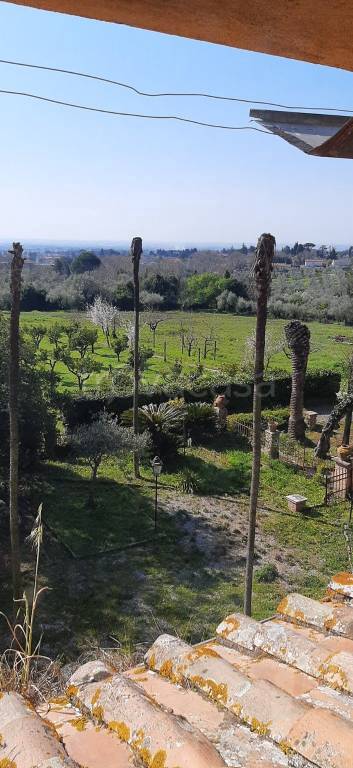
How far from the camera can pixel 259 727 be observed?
178 centimetres

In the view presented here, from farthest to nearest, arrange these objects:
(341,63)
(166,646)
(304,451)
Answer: (304,451), (166,646), (341,63)

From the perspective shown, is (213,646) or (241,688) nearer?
(241,688)

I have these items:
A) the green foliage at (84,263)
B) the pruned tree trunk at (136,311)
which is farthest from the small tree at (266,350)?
the green foliage at (84,263)

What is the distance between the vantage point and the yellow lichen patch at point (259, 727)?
5.75 ft

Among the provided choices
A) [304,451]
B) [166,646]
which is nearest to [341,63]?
[166,646]

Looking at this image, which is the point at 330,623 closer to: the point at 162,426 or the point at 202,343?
the point at 162,426

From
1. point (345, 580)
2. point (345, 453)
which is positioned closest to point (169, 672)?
point (345, 580)

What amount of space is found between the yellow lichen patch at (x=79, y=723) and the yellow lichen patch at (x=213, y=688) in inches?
17.6

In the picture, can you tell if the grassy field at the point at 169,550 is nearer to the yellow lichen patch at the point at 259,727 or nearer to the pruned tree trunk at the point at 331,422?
the pruned tree trunk at the point at 331,422

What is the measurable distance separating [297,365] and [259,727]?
50.7ft

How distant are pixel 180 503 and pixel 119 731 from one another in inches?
429

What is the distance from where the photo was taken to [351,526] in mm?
11680

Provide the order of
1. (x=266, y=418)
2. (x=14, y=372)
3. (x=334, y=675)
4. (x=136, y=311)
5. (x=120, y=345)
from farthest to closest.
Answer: (x=120, y=345), (x=266, y=418), (x=136, y=311), (x=14, y=372), (x=334, y=675)

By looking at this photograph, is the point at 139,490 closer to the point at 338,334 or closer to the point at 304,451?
the point at 304,451
